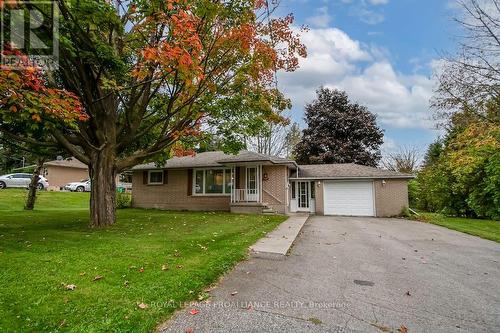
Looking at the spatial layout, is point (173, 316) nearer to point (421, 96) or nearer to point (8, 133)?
point (8, 133)

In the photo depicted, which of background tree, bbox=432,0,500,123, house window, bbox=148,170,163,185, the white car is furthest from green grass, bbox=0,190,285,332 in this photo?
the white car

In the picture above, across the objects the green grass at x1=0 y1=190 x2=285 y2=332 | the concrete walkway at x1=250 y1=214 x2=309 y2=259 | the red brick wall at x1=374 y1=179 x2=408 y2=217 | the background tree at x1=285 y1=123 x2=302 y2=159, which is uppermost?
the background tree at x1=285 y1=123 x2=302 y2=159

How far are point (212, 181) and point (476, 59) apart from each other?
14119 millimetres

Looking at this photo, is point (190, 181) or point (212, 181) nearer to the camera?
point (212, 181)

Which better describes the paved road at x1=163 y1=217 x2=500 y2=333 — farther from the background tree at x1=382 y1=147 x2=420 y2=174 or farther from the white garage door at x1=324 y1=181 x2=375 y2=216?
the background tree at x1=382 y1=147 x2=420 y2=174

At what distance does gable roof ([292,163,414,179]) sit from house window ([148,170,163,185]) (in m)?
9.06

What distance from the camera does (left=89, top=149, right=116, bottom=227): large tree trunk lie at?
927 centimetres

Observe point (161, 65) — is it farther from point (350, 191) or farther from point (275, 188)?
point (350, 191)

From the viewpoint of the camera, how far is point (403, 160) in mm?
33562

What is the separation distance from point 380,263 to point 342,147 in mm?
23421

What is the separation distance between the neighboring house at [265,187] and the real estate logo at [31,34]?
10.6 metres

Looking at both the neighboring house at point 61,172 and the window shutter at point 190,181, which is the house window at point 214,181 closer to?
the window shutter at point 190,181

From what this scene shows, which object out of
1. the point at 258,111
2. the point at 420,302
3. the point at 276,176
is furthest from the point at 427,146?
the point at 420,302

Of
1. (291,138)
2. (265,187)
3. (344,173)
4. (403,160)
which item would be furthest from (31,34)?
(403,160)
